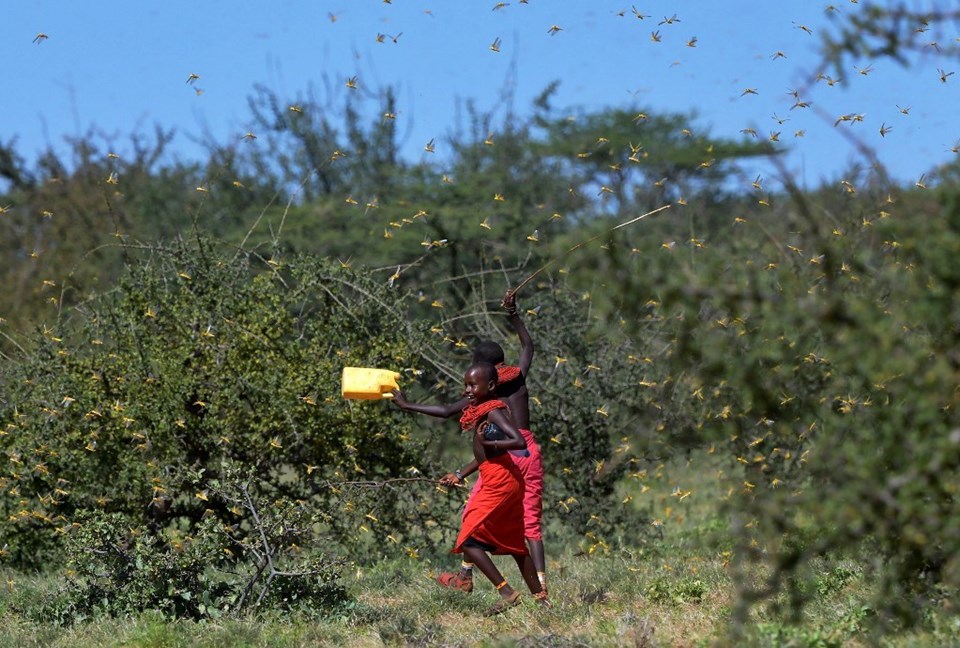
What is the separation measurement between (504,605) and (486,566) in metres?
0.24

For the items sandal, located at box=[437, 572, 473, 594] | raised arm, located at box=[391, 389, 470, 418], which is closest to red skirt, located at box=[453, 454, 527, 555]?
sandal, located at box=[437, 572, 473, 594]

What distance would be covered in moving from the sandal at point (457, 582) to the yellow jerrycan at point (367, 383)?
1.14 m

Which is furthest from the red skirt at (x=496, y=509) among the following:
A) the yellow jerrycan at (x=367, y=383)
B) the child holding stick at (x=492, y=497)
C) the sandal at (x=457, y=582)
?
the yellow jerrycan at (x=367, y=383)

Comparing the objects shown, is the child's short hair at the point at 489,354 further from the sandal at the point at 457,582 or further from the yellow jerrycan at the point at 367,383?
the sandal at the point at 457,582

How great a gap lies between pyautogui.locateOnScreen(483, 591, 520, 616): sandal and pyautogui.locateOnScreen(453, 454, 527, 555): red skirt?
26 centimetres

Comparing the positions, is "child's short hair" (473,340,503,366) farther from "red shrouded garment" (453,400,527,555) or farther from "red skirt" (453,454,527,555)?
"red skirt" (453,454,527,555)

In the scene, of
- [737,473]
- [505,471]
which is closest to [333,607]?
[505,471]

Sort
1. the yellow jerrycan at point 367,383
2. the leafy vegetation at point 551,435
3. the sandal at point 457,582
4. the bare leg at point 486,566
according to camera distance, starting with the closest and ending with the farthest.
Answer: the leafy vegetation at point 551,435
the bare leg at point 486,566
the sandal at point 457,582
the yellow jerrycan at point 367,383

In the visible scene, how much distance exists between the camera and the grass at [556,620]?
222 inches

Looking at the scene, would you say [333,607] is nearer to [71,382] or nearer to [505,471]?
[505,471]

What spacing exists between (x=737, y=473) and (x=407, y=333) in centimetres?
518

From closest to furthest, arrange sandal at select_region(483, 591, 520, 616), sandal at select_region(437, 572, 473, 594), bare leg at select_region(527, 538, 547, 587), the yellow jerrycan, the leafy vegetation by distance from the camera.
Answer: the leafy vegetation
sandal at select_region(483, 591, 520, 616)
sandal at select_region(437, 572, 473, 594)
bare leg at select_region(527, 538, 547, 587)
the yellow jerrycan

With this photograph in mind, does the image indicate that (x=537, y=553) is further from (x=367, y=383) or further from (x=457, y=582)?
(x=367, y=383)

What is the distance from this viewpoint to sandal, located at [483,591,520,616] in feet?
22.5
